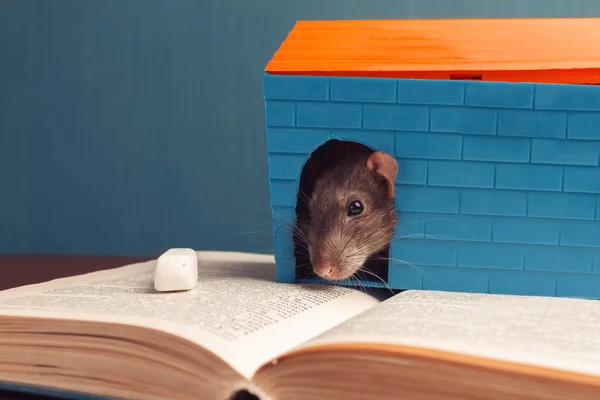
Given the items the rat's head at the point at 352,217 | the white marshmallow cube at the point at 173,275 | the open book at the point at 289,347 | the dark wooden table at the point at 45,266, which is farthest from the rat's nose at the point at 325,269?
the dark wooden table at the point at 45,266

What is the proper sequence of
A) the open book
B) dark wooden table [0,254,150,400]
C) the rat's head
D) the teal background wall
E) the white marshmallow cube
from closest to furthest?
the open book, the white marshmallow cube, the rat's head, dark wooden table [0,254,150,400], the teal background wall

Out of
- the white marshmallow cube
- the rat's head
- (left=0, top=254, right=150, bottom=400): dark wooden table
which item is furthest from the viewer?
(left=0, top=254, right=150, bottom=400): dark wooden table

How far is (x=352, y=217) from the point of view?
118 cm

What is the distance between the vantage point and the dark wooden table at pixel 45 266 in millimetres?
1390

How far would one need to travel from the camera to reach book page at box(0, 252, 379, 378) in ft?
2.28

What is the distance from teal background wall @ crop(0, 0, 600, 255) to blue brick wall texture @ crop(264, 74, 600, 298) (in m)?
0.87

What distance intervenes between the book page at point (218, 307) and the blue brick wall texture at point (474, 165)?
0.68 ft

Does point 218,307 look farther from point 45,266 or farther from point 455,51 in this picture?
point 45,266

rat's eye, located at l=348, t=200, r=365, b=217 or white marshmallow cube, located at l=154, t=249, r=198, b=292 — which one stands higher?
rat's eye, located at l=348, t=200, r=365, b=217

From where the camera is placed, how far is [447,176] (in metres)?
1.08

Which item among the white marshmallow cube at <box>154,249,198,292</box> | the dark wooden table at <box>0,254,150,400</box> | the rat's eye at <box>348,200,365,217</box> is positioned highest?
the rat's eye at <box>348,200,365,217</box>

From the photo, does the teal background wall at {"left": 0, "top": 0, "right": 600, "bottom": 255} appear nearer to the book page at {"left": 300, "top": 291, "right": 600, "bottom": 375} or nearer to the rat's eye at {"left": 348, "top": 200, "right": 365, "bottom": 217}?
the rat's eye at {"left": 348, "top": 200, "right": 365, "bottom": 217}

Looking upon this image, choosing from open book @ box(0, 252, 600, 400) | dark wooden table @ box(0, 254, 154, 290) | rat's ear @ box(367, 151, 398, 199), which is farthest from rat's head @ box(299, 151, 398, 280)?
dark wooden table @ box(0, 254, 154, 290)

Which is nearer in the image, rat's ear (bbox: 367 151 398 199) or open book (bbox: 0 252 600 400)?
open book (bbox: 0 252 600 400)
